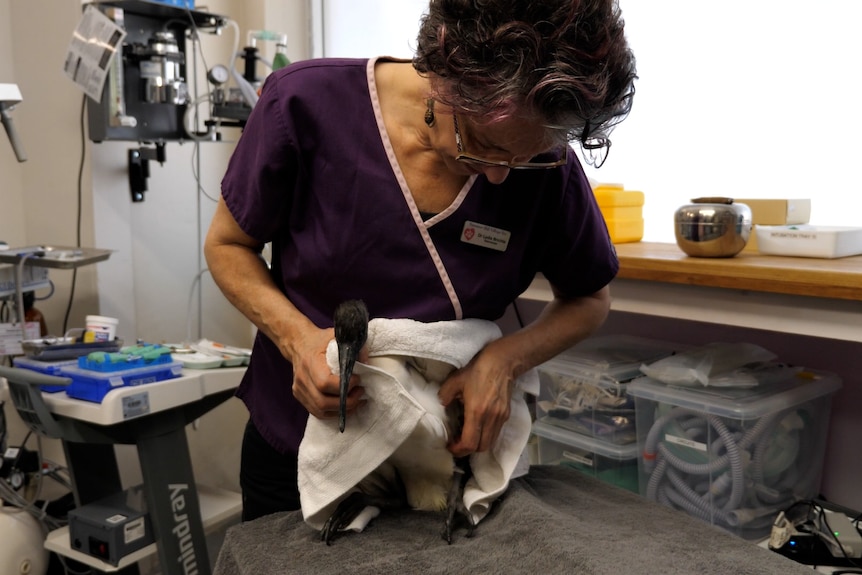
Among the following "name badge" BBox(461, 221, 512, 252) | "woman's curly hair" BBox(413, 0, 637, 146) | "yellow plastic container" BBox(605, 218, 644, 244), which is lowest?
"yellow plastic container" BBox(605, 218, 644, 244)

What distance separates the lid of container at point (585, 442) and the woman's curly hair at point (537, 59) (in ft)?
2.92

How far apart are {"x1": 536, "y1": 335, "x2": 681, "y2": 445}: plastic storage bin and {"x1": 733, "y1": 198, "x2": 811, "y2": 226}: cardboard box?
13.0 inches

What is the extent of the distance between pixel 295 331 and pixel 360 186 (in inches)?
7.9

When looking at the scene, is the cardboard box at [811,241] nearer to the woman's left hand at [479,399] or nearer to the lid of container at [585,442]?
the lid of container at [585,442]

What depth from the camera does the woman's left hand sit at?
3.21 ft

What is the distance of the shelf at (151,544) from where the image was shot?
63.6 inches

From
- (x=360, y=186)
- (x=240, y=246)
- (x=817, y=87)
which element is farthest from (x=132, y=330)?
(x=817, y=87)

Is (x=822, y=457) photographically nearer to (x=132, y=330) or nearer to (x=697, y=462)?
(x=697, y=462)

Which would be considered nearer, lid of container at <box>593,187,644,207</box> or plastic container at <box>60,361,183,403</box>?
plastic container at <box>60,361,183,403</box>

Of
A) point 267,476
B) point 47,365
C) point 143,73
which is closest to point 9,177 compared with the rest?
point 143,73

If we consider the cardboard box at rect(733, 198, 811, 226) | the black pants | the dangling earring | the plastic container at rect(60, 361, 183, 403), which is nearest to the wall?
the plastic container at rect(60, 361, 183, 403)

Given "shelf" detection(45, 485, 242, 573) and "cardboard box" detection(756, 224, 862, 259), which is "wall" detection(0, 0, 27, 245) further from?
"cardboard box" detection(756, 224, 862, 259)

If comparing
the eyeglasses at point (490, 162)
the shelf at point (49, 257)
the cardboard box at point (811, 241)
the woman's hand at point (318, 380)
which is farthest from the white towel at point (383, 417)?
the shelf at point (49, 257)

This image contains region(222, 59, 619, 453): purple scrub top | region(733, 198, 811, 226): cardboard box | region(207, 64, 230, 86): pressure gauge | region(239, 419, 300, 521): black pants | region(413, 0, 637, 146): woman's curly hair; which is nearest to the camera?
region(413, 0, 637, 146): woman's curly hair
